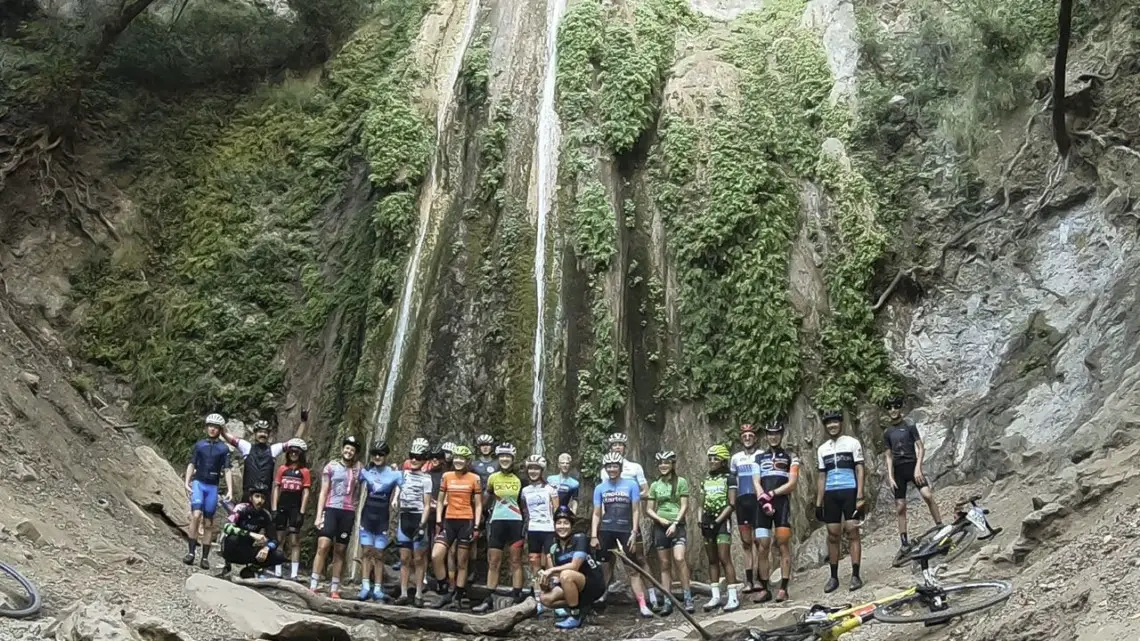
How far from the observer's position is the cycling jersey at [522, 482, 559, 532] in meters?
11.1

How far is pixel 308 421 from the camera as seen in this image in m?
15.6

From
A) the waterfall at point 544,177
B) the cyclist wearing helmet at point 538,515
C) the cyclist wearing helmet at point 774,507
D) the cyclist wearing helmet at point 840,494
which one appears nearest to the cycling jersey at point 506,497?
the cyclist wearing helmet at point 538,515

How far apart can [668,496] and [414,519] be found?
273cm

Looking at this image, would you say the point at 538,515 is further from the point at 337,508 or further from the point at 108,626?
the point at 108,626

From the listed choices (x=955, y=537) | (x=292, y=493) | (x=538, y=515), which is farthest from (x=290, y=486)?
(x=955, y=537)

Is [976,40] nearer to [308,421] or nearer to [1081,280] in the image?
[1081,280]

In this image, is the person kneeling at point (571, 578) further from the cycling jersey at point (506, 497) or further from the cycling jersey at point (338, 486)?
the cycling jersey at point (338, 486)

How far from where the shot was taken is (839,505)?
10117 millimetres

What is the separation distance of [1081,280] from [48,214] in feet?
49.6

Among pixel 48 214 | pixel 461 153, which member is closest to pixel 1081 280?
pixel 461 153

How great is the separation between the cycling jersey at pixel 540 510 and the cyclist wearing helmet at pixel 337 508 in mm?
1908

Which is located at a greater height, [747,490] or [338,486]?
[338,486]

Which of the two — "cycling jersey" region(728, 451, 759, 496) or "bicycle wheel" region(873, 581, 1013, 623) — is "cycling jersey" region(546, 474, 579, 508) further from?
A: "bicycle wheel" region(873, 581, 1013, 623)

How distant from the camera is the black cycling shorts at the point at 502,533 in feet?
36.9
